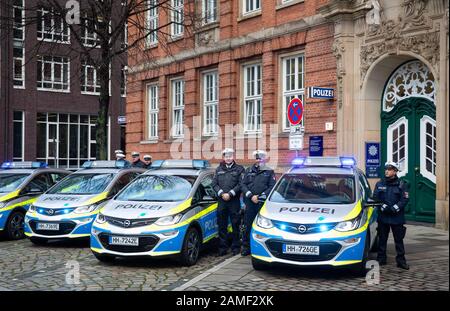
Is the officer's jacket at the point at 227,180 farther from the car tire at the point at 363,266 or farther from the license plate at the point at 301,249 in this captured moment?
the car tire at the point at 363,266

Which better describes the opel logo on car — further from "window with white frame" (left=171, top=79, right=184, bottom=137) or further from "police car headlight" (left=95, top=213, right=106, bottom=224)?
"window with white frame" (left=171, top=79, right=184, bottom=137)

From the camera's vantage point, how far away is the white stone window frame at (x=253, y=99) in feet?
68.2

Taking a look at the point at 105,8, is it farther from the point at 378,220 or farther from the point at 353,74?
the point at 378,220

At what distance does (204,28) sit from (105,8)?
5.51 m

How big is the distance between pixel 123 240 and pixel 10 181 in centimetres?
578

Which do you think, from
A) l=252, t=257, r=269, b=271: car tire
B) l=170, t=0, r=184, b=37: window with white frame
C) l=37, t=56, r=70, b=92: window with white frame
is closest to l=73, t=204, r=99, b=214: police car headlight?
l=252, t=257, r=269, b=271: car tire

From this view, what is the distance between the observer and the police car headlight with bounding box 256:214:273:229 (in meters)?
9.24

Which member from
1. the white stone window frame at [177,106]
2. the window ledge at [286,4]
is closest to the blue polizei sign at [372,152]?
the window ledge at [286,4]

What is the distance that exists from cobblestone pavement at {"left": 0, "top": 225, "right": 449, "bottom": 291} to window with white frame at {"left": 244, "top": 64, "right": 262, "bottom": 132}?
984 centimetres

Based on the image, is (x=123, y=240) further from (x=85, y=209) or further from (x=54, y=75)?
(x=54, y=75)

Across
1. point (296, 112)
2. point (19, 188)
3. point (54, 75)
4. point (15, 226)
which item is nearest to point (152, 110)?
point (19, 188)

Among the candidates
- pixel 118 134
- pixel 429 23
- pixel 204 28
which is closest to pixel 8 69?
pixel 118 134
